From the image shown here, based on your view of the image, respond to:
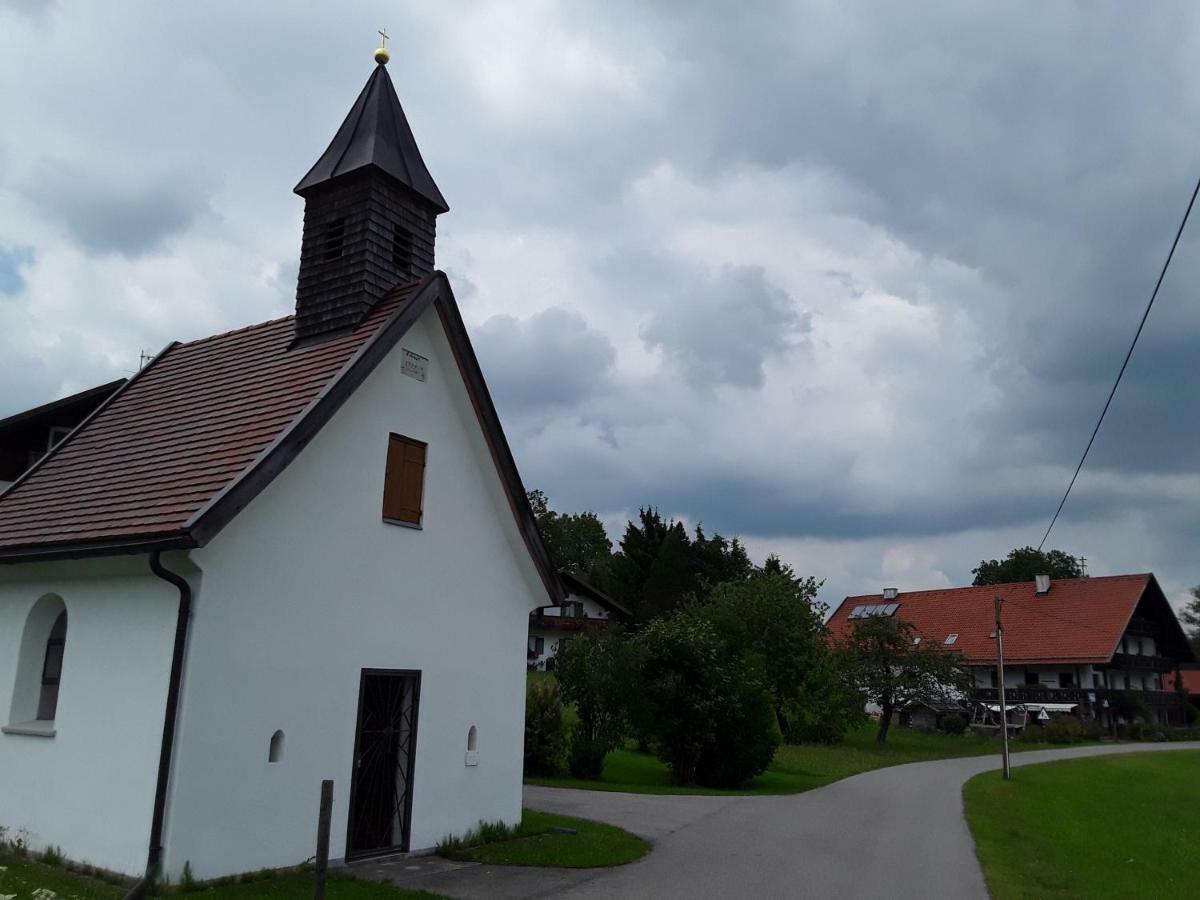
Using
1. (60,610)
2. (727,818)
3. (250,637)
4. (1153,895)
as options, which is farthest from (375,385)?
(1153,895)

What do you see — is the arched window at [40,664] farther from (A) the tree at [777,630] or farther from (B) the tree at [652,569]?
(B) the tree at [652,569]

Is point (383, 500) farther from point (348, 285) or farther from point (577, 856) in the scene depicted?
point (577, 856)

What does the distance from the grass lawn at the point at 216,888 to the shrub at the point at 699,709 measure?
41.7 feet

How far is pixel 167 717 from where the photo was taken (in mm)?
9898

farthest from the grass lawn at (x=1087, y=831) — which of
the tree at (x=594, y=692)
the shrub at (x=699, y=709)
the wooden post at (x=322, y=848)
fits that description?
the wooden post at (x=322, y=848)

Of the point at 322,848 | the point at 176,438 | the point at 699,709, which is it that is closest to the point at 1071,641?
the point at 699,709

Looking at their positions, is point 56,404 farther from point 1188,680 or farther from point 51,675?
point 1188,680

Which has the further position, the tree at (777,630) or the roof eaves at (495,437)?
the tree at (777,630)

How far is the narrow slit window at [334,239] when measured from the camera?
47.5 feet

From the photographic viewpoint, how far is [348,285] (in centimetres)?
1396

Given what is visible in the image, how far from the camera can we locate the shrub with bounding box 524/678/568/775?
22.2 meters

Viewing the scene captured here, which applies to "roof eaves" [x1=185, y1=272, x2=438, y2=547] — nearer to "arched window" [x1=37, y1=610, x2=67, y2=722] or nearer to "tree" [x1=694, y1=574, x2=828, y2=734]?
"arched window" [x1=37, y1=610, x2=67, y2=722]

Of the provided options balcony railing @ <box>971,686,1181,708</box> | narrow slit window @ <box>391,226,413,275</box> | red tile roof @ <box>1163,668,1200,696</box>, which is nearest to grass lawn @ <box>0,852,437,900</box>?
narrow slit window @ <box>391,226,413,275</box>

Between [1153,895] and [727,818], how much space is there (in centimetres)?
699
